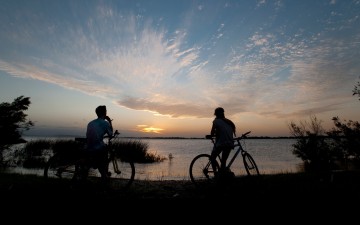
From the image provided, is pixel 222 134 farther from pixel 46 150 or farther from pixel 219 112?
pixel 46 150

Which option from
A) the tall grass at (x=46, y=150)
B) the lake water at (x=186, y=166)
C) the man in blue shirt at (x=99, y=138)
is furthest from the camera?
the tall grass at (x=46, y=150)

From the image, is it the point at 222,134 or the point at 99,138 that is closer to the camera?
the point at 99,138

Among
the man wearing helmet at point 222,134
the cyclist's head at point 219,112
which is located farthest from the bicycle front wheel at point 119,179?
the cyclist's head at point 219,112

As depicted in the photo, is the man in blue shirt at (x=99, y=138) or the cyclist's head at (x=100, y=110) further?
the cyclist's head at (x=100, y=110)

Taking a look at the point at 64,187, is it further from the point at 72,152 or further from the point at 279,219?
the point at 279,219

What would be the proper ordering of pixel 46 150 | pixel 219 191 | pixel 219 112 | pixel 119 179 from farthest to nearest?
pixel 46 150 < pixel 119 179 < pixel 219 112 < pixel 219 191

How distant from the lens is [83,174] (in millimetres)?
6664

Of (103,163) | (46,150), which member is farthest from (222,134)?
(46,150)

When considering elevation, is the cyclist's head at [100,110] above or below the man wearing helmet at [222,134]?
above

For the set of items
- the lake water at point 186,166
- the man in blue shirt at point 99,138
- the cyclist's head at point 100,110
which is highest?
the cyclist's head at point 100,110

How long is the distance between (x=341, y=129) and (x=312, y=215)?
13.7 metres

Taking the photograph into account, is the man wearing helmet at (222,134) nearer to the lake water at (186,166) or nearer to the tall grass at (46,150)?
the lake water at (186,166)

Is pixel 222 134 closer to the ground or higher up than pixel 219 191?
higher up

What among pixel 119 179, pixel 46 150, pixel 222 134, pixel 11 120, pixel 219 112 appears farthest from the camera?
pixel 46 150
